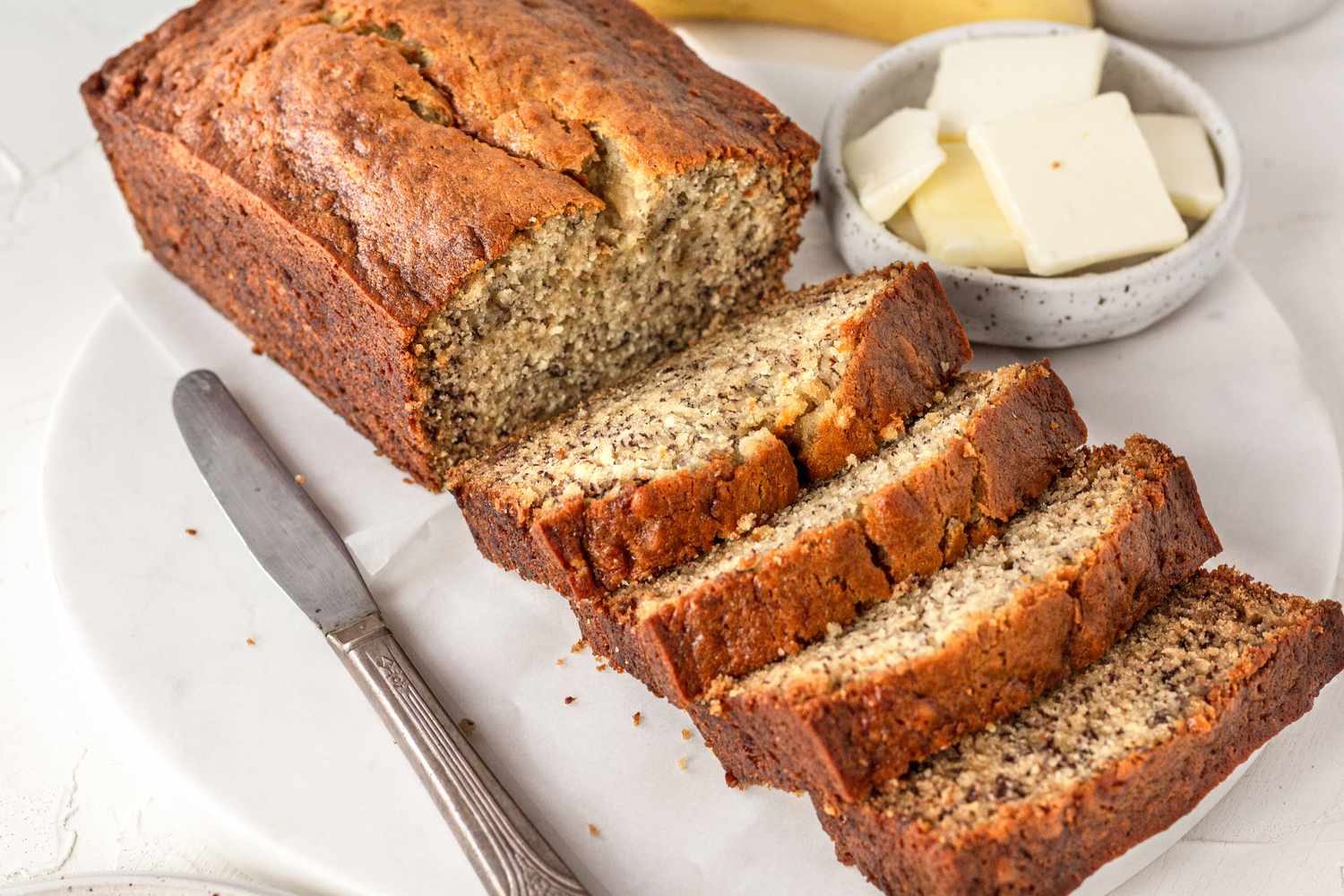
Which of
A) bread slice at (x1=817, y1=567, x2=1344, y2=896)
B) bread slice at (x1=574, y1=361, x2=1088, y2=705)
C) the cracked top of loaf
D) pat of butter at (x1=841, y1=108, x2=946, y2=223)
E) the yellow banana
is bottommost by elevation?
bread slice at (x1=817, y1=567, x2=1344, y2=896)

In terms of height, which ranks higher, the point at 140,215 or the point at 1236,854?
the point at 140,215

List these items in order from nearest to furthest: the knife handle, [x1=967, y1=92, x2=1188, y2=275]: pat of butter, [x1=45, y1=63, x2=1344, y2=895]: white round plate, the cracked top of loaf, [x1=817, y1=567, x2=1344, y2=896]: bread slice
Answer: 1. [x1=817, y1=567, x2=1344, y2=896]: bread slice
2. the knife handle
3. [x1=45, y1=63, x2=1344, y2=895]: white round plate
4. the cracked top of loaf
5. [x1=967, y1=92, x2=1188, y2=275]: pat of butter

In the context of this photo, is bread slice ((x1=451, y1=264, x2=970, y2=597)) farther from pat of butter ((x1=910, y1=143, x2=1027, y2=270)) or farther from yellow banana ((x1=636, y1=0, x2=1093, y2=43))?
yellow banana ((x1=636, y1=0, x2=1093, y2=43))

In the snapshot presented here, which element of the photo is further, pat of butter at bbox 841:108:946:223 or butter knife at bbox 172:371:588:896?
pat of butter at bbox 841:108:946:223

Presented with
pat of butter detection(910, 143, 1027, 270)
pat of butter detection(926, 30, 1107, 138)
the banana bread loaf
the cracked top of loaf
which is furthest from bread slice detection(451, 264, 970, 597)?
pat of butter detection(926, 30, 1107, 138)

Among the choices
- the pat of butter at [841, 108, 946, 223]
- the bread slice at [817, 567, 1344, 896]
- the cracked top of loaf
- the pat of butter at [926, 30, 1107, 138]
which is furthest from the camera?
the pat of butter at [926, 30, 1107, 138]

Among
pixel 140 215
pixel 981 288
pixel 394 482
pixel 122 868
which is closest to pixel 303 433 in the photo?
pixel 394 482

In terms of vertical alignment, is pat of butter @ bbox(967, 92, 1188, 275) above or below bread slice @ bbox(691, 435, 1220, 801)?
above

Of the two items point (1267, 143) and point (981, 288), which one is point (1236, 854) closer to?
point (981, 288)
